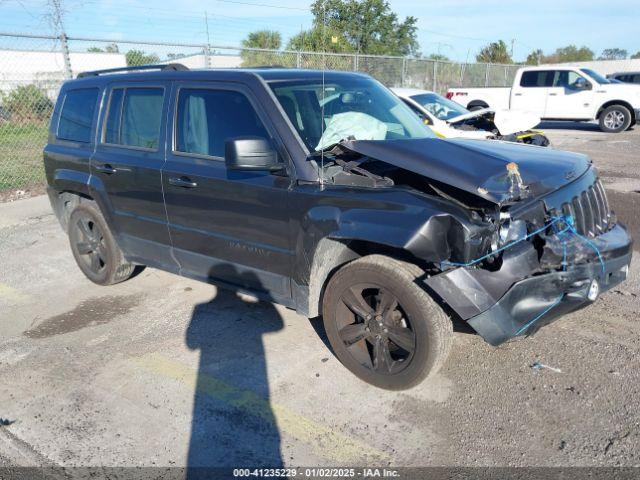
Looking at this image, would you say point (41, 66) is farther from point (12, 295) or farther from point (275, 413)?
point (275, 413)

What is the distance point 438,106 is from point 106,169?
7340 millimetres

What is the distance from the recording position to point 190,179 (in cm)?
381

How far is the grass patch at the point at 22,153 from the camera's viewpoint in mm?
10203

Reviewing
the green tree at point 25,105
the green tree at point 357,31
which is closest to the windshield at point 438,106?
the green tree at point 357,31

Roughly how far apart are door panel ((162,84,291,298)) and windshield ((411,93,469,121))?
22.4 feet

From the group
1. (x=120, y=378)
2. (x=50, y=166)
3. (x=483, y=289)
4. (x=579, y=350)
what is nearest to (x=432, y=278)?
(x=483, y=289)

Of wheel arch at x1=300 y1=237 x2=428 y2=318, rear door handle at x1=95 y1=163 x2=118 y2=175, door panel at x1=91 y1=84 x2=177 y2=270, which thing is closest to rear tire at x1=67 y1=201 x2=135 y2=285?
door panel at x1=91 y1=84 x2=177 y2=270

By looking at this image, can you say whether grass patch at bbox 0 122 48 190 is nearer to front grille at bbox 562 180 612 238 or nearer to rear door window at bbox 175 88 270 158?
rear door window at bbox 175 88 270 158

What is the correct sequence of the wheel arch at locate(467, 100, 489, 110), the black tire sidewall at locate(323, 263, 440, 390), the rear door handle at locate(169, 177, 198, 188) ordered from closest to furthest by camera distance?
the black tire sidewall at locate(323, 263, 440, 390), the rear door handle at locate(169, 177, 198, 188), the wheel arch at locate(467, 100, 489, 110)

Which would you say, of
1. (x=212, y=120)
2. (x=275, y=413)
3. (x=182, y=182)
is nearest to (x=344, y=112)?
(x=212, y=120)

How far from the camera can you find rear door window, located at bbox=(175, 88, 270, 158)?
3.54m

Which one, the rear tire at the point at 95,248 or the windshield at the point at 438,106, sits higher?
the windshield at the point at 438,106

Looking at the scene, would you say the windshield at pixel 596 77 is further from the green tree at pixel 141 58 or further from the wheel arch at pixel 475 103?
the green tree at pixel 141 58

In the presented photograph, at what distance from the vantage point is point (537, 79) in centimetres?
1655
